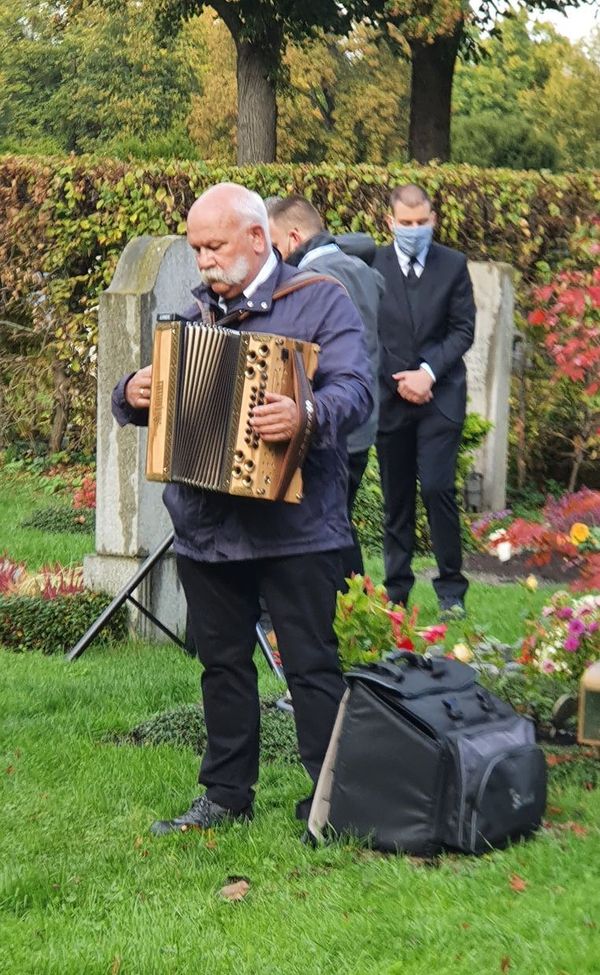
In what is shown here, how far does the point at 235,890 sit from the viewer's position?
14.8 feet

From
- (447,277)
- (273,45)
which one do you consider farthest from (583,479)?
(273,45)

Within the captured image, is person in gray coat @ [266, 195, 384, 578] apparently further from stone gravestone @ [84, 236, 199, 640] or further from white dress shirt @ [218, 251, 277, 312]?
white dress shirt @ [218, 251, 277, 312]

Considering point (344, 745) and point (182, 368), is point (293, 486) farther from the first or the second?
point (344, 745)

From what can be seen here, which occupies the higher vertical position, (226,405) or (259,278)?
(259,278)

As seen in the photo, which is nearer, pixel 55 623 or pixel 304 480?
pixel 304 480

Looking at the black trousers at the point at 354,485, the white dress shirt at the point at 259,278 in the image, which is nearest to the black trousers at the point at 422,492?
the black trousers at the point at 354,485

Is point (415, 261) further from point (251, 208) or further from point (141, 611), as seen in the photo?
point (251, 208)

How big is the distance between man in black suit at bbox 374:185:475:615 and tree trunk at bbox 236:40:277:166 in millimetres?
17328

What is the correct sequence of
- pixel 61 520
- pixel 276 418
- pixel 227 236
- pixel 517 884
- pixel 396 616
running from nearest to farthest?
pixel 517 884, pixel 276 418, pixel 227 236, pixel 396 616, pixel 61 520

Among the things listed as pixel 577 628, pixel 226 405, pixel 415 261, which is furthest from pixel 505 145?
pixel 226 405

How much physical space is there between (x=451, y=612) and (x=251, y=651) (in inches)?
124

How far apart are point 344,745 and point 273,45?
73.1ft

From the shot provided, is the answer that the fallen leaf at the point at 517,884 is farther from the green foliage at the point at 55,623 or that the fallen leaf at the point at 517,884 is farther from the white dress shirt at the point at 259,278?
the green foliage at the point at 55,623

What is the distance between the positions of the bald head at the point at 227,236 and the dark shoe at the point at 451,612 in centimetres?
350
